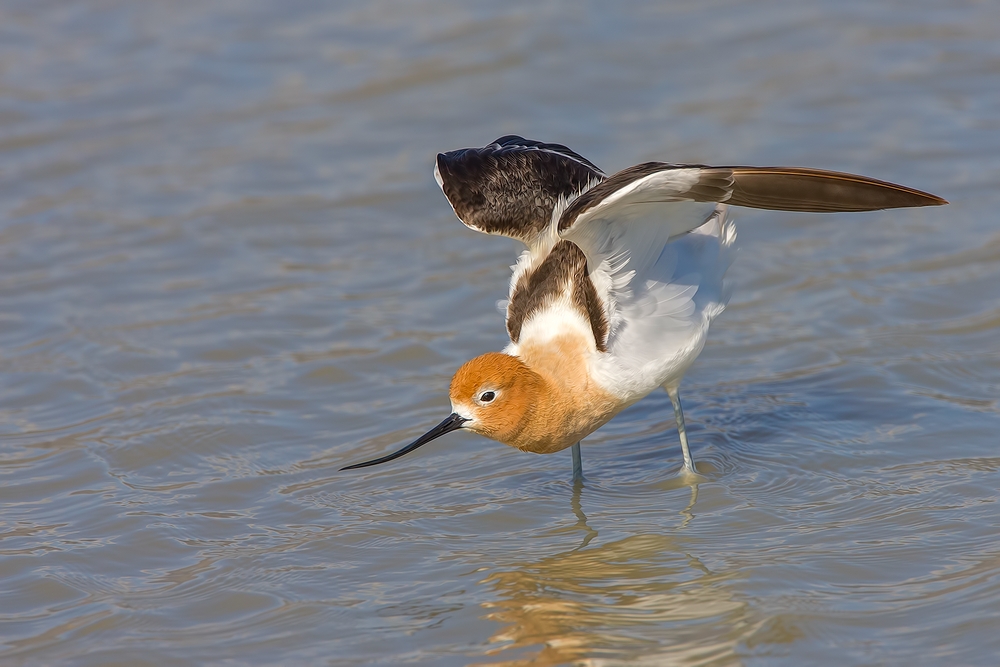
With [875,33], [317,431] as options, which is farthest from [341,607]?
[875,33]

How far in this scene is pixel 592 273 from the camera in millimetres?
6016

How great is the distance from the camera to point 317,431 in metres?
7.00

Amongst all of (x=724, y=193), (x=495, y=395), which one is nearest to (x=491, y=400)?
(x=495, y=395)

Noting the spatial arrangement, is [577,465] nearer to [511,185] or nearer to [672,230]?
[672,230]

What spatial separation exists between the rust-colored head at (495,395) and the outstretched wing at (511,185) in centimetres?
84

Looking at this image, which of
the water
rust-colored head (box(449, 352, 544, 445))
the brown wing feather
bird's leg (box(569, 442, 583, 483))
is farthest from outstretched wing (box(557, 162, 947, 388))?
the water

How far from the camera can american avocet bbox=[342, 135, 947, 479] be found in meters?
5.20

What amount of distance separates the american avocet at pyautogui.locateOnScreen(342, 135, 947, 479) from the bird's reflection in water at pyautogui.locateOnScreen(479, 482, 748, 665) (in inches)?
26.4

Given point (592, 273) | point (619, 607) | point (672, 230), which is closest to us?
point (619, 607)

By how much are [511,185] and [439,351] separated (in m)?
1.73

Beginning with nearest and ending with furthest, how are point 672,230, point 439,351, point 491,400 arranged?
point 491,400 < point 672,230 < point 439,351

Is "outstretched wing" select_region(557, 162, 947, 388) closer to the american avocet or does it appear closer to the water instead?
the american avocet

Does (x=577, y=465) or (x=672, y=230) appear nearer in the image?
(x=672, y=230)

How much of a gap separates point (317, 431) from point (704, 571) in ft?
8.54
